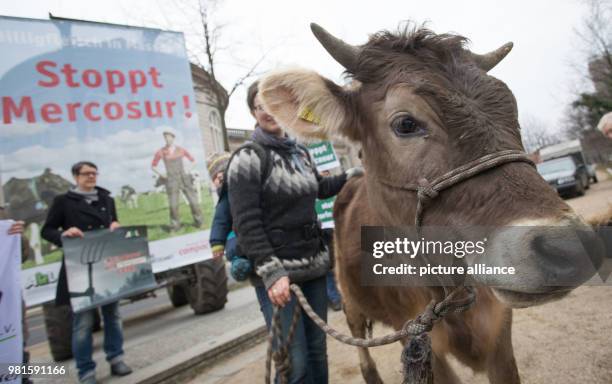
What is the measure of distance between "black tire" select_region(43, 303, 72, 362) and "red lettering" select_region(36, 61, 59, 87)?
3095 millimetres

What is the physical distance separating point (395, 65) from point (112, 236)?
13.4 feet

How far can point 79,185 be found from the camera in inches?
169

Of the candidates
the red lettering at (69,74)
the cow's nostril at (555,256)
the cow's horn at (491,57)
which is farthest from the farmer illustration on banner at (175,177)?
the cow's nostril at (555,256)

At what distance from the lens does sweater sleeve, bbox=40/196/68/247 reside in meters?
4.09

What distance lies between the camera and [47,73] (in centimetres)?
532

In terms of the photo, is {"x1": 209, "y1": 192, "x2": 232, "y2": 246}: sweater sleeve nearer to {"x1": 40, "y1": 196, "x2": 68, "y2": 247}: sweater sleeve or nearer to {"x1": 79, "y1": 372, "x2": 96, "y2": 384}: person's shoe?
{"x1": 79, "y1": 372, "x2": 96, "y2": 384}: person's shoe

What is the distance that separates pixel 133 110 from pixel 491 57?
17.8ft

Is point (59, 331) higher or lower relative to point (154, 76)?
lower

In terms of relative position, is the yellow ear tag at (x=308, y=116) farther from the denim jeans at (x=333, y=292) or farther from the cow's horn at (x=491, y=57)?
the denim jeans at (x=333, y=292)

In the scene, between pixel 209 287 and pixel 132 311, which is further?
pixel 132 311

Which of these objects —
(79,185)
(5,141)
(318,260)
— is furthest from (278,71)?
(5,141)

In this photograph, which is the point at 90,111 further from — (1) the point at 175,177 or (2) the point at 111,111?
(1) the point at 175,177

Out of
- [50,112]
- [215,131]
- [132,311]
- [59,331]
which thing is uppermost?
[215,131]

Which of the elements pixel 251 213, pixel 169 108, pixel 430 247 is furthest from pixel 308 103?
pixel 169 108
